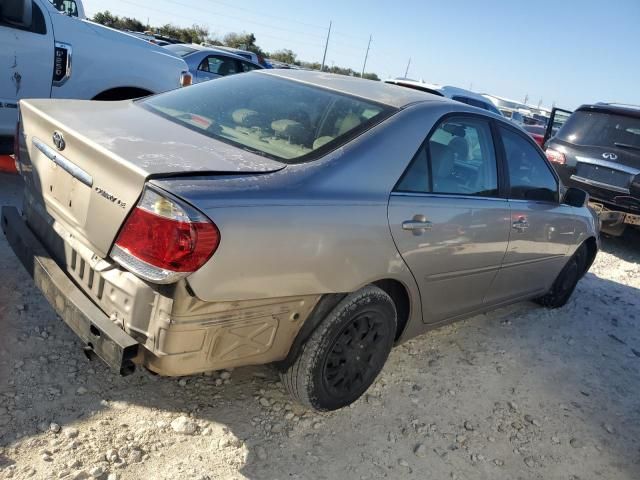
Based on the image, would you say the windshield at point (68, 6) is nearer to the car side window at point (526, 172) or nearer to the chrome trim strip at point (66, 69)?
the chrome trim strip at point (66, 69)

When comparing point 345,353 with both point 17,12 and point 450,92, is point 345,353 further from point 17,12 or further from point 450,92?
point 450,92

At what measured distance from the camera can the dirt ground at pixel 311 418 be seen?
7.72 feet

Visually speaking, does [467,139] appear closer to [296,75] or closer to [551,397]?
[296,75]

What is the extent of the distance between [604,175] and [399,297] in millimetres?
5223

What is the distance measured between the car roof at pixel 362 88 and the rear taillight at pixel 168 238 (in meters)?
1.37

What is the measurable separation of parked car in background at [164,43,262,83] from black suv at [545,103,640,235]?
244 inches

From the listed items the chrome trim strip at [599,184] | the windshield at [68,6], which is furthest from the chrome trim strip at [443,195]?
the windshield at [68,6]

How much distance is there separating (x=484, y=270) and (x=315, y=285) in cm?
146

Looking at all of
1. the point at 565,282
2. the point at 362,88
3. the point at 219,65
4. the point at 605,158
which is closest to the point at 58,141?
the point at 362,88

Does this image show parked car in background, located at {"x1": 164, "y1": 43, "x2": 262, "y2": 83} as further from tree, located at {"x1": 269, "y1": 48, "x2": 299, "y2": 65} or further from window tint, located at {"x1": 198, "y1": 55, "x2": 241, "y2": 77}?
tree, located at {"x1": 269, "y1": 48, "x2": 299, "y2": 65}

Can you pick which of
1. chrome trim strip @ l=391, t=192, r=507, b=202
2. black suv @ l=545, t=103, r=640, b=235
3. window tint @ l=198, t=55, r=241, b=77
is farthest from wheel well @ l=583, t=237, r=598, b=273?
window tint @ l=198, t=55, r=241, b=77

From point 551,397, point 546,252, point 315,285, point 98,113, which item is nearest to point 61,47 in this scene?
point 98,113

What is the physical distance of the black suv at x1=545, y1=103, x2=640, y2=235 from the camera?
268 inches

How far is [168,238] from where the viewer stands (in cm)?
197
